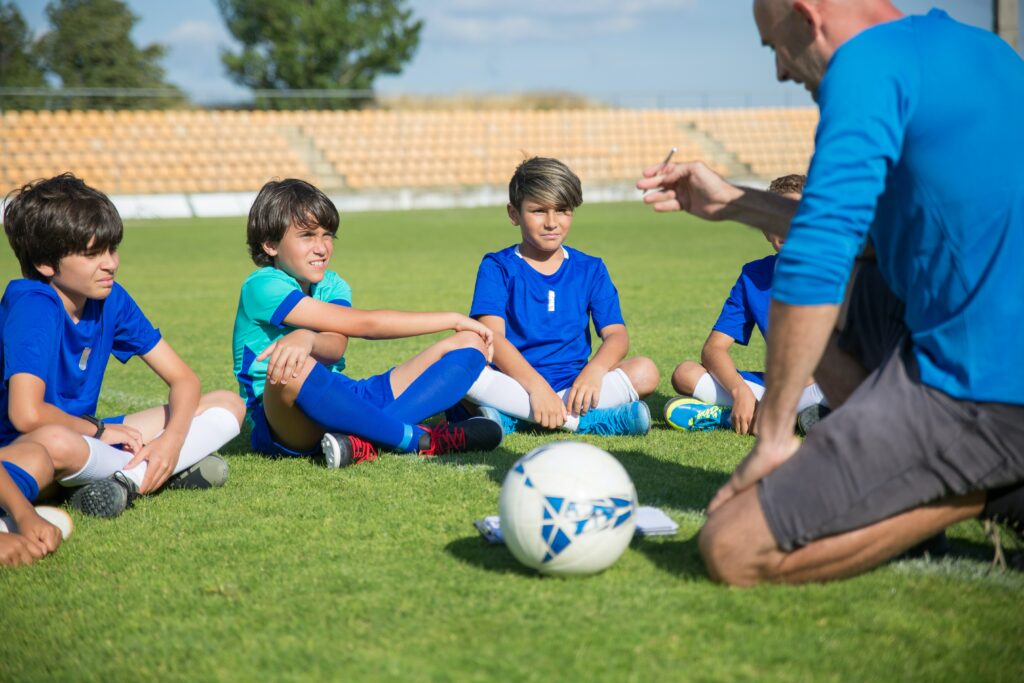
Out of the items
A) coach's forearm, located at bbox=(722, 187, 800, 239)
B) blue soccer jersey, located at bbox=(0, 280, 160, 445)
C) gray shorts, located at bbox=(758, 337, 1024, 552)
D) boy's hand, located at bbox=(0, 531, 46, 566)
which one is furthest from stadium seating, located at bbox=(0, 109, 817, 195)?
gray shorts, located at bbox=(758, 337, 1024, 552)

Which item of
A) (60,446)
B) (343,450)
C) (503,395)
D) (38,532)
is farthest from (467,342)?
(38,532)

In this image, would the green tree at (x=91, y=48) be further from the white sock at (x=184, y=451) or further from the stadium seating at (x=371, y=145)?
the white sock at (x=184, y=451)

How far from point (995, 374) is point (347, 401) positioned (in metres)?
2.59

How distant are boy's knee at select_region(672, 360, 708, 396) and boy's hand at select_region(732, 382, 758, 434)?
13.6 inches

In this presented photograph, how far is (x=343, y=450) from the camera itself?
4.32 metres

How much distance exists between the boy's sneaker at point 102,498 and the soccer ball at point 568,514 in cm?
165

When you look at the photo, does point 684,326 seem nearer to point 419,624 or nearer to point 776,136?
point 419,624

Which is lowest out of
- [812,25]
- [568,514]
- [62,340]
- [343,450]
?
[343,450]

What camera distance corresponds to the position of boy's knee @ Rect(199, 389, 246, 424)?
4.25 m

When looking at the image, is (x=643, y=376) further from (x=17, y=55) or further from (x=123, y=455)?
(x=17, y=55)

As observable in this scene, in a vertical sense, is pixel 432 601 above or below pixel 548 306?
below

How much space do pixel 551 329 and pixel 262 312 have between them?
160 centimetres

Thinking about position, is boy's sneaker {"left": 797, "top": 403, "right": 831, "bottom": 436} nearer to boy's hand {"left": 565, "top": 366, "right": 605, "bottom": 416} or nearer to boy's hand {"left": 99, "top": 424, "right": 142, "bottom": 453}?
boy's hand {"left": 565, "top": 366, "right": 605, "bottom": 416}

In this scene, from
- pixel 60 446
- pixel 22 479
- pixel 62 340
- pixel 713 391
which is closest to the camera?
pixel 22 479
